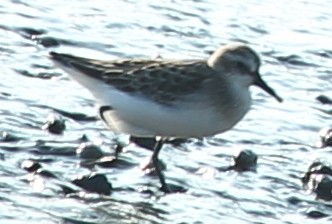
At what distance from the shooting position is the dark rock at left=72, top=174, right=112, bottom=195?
9.77 meters

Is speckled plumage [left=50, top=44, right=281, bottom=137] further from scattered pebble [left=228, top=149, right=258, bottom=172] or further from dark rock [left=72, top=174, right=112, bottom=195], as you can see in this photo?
dark rock [left=72, top=174, right=112, bottom=195]

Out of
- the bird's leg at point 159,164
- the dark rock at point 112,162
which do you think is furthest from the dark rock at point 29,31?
the dark rock at point 112,162

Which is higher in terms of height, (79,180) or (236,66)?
(236,66)

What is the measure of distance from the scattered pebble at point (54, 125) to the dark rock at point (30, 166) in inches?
32.4

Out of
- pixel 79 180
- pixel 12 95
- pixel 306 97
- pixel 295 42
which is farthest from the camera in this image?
pixel 295 42

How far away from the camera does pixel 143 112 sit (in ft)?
33.6

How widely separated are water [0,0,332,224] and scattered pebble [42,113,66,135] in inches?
2.4

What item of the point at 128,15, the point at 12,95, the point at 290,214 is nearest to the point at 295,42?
the point at 128,15

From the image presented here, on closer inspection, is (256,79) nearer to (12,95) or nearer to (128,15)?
(12,95)

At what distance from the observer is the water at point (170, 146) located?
9.70 meters

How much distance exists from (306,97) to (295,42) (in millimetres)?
1799

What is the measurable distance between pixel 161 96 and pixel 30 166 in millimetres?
1041

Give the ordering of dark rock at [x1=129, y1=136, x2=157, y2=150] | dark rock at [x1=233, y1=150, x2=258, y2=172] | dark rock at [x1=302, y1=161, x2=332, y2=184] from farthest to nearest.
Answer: dark rock at [x1=129, y1=136, x2=157, y2=150] → dark rock at [x1=233, y1=150, x2=258, y2=172] → dark rock at [x1=302, y1=161, x2=332, y2=184]

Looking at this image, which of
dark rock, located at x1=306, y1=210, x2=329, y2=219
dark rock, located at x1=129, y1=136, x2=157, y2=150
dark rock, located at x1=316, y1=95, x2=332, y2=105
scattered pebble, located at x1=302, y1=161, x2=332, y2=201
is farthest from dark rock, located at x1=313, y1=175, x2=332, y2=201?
dark rock, located at x1=316, y1=95, x2=332, y2=105
